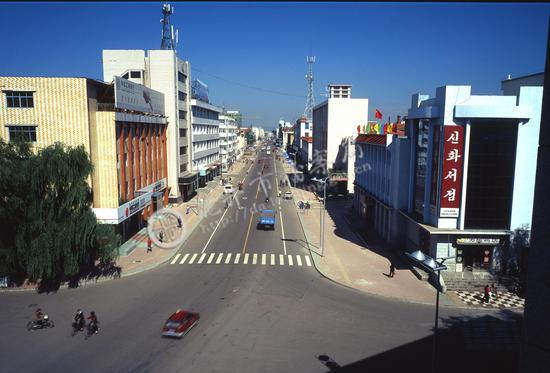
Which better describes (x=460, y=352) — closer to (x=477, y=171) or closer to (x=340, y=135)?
(x=477, y=171)

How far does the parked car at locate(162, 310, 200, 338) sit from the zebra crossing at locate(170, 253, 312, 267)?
13.4m

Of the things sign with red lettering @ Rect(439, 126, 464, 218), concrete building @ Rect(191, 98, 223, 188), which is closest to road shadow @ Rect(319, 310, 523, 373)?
sign with red lettering @ Rect(439, 126, 464, 218)

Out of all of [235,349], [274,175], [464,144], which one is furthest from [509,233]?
[274,175]

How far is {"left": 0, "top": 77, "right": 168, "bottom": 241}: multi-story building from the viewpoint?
118 ft

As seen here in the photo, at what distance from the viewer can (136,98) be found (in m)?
47.6

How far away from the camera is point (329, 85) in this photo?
A: 11769 cm

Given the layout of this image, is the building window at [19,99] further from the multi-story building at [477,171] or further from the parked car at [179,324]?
the multi-story building at [477,171]

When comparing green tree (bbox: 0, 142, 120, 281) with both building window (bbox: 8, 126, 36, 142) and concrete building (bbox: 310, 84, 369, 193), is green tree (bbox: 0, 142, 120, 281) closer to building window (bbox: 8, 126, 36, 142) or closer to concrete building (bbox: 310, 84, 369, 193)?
building window (bbox: 8, 126, 36, 142)

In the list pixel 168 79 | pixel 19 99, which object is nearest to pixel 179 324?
pixel 19 99

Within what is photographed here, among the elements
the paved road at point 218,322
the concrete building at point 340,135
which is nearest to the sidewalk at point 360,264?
the paved road at point 218,322

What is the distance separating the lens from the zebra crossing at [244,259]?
125 ft

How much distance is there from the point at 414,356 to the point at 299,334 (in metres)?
6.29

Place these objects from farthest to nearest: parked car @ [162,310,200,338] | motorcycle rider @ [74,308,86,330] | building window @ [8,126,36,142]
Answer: building window @ [8,126,36,142], motorcycle rider @ [74,308,86,330], parked car @ [162,310,200,338]

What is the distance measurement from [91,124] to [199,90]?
→ 47246mm
